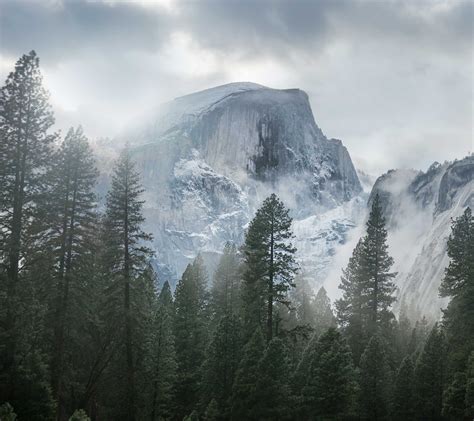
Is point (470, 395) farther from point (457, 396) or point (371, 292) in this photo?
point (371, 292)

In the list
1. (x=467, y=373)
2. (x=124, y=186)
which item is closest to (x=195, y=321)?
(x=124, y=186)

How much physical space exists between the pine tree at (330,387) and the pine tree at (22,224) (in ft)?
51.0

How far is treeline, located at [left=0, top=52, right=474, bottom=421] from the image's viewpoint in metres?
26.4

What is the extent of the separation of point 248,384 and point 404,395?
14.7 meters

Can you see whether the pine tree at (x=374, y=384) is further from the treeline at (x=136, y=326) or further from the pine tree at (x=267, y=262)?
the pine tree at (x=267, y=262)

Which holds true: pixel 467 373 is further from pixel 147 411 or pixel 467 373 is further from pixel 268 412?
pixel 147 411

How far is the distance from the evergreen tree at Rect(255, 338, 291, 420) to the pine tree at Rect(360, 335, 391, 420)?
29.0 feet

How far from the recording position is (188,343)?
4725 cm

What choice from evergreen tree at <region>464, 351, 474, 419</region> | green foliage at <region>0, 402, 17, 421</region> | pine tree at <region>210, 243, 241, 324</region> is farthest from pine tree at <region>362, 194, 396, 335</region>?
green foliage at <region>0, 402, 17, 421</region>

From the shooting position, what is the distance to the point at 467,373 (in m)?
33.8

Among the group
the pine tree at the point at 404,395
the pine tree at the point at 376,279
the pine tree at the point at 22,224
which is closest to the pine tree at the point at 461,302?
the pine tree at the point at 404,395

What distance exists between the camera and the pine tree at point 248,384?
3316cm

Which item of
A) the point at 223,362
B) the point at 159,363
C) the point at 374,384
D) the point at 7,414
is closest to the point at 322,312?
the point at 374,384

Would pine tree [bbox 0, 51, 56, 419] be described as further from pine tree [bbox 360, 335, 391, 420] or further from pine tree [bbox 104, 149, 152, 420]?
pine tree [bbox 360, 335, 391, 420]
